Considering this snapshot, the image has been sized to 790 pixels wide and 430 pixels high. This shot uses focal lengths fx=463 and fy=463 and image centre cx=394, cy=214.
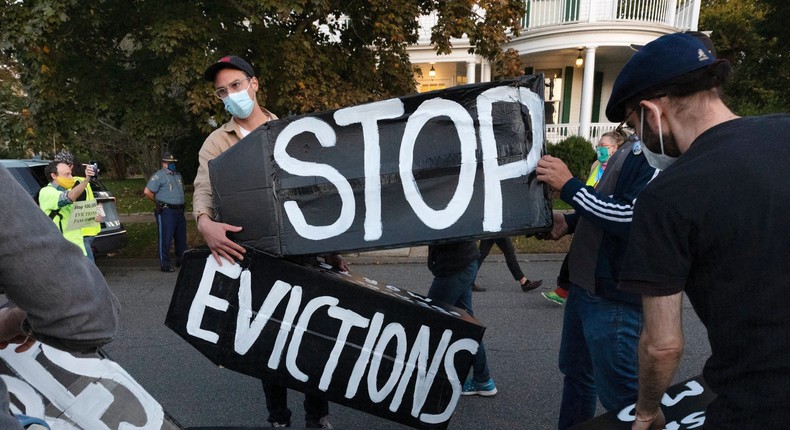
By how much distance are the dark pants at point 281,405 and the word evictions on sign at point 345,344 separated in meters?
0.47

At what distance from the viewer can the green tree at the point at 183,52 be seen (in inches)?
244

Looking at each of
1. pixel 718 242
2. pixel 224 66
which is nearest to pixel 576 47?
pixel 224 66

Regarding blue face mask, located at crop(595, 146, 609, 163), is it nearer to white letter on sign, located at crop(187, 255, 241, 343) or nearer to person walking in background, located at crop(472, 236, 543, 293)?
person walking in background, located at crop(472, 236, 543, 293)

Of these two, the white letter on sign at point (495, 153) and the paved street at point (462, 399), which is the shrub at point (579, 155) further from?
the white letter on sign at point (495, 153)

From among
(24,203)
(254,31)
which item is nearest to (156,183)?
(254,31)

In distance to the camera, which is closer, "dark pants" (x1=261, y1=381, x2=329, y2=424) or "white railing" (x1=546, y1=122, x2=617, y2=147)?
"dark pants" (x1=261, y1=381, x2=329, y2=424)

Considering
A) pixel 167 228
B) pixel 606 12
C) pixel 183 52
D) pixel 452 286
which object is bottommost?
pixel 167 228

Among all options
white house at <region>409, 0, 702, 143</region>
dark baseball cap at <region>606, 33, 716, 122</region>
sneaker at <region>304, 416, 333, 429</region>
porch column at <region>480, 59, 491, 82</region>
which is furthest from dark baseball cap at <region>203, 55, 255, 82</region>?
porch column at <region>480, 59, 491, 82</region>

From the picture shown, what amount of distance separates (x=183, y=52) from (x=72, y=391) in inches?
233

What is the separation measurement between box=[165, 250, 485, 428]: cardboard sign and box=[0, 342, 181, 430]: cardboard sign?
509mm

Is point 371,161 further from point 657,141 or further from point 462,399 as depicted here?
point 462,399

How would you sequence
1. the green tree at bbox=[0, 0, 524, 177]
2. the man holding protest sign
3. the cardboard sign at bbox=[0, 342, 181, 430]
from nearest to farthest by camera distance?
the cardboard sign at bbox=[0, 342, 181, 430] → the man holding protest sign → the green tree at bbox=[0, 0, 524, 177]

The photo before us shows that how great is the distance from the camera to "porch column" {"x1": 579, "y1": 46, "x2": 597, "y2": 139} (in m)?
13.5

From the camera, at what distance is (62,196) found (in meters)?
5.29
